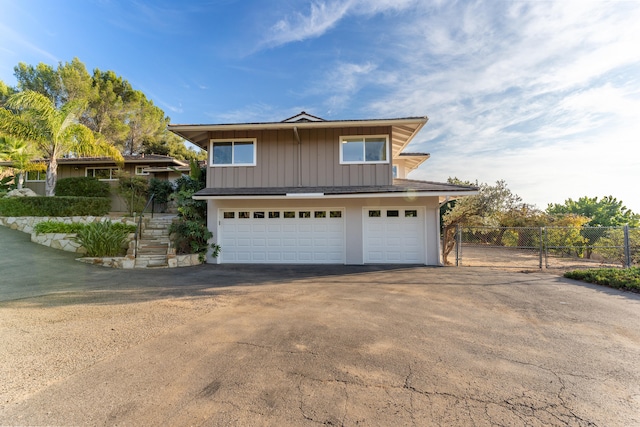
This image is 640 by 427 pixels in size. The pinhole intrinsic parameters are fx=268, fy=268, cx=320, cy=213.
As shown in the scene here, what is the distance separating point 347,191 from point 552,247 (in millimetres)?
7416

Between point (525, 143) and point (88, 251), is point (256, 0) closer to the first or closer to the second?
point (88, 251)

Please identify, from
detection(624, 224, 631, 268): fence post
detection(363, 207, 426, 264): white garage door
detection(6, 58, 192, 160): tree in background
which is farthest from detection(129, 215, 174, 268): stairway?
detection(624, 224, 631, 268): fence post

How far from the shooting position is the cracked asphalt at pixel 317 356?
2211 millimetres

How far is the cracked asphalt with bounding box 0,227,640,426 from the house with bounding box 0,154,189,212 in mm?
11706

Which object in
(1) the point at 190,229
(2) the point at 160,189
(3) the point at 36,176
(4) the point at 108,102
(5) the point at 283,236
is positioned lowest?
(5) the point at 283,236

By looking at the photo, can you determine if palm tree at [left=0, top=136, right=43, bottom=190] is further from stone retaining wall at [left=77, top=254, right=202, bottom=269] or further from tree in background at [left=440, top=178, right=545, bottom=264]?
tree in background at [left=440, top=178, right=545, bottom=264]

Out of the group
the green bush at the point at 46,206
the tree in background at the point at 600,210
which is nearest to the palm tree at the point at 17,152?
the green bush at the point at 46,206

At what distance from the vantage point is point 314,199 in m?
10.4

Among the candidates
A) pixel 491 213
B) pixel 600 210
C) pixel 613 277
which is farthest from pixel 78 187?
pixel 600 210

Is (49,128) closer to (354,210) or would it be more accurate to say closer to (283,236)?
(283,236)

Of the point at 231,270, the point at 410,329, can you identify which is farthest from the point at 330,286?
the point at 231,270

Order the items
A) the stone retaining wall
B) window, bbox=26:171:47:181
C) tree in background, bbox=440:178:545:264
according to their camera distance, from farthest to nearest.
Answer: window, bbox=26:171:47:181
tree in background, bbox=440:178:545:264
the stone retaining wall

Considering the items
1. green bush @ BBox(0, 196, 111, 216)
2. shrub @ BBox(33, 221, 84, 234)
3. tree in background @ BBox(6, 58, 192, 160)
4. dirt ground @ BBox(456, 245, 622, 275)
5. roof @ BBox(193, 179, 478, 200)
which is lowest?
dirt ground @ BBox(456, 245, 622, 275)

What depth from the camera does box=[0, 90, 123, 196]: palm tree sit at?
12.5 metres
